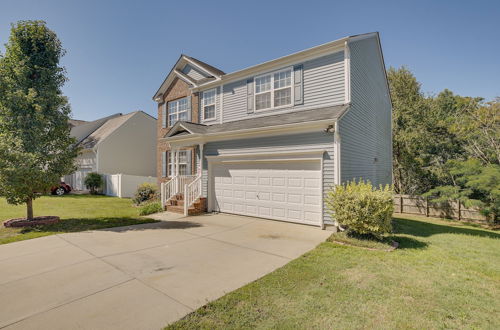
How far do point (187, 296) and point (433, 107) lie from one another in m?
19.9

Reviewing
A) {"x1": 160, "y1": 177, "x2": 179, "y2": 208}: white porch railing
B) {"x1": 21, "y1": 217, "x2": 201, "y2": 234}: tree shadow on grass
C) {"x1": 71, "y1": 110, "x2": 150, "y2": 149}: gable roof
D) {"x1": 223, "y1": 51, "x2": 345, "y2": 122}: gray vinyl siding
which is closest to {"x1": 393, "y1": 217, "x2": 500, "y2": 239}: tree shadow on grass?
{"x1": 223, "y1": 51, "x2": 345, "y2": 122}: gray vinyl siding

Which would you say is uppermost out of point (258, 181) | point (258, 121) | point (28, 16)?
point (28, 16)

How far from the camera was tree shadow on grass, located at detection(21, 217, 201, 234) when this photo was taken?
8.05 m

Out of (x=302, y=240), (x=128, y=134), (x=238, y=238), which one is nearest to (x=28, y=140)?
(x=238, y=238)

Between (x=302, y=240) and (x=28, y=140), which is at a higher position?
(x=28, y=140)

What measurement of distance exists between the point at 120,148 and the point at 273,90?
17.2 m

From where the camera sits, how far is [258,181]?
9961mm

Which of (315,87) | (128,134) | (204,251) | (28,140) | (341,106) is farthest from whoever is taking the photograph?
(128,134)

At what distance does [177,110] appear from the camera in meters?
15.0

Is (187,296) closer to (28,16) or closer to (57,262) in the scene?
(57,262)

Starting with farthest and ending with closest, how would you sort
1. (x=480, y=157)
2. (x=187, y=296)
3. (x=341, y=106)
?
(x=480, y=157), (x=341, y=106), (x=187, y=296)

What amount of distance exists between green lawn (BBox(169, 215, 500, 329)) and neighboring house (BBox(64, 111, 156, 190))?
2090cm

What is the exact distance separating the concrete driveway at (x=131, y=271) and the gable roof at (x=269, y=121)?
12.7ft

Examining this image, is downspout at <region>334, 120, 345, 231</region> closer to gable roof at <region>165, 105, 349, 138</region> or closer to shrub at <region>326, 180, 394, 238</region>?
gable roof at <region>165, 105, 349, 138</region>
